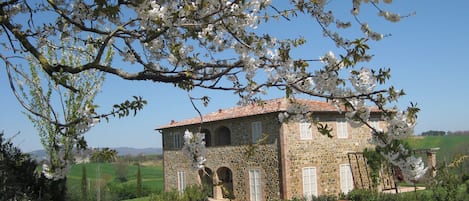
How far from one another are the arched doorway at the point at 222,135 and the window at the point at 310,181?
16.2 feet

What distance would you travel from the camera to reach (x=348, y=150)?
18.7 meters

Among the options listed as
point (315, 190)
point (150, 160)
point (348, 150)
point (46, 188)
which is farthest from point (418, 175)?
point (150, 160)

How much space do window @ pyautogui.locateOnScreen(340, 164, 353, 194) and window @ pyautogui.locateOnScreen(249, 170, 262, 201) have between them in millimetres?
3276

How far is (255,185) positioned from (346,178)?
3.71m

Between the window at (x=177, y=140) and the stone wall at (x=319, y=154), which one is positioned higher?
the window at (x=177, y=140)

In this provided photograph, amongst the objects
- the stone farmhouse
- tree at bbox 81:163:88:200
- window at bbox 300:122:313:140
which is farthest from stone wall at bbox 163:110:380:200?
tree at bbox 81:163:88:200

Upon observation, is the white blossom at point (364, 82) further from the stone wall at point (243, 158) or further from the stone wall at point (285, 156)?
the stone wall at point (285, 156)

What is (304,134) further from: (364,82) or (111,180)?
(111,180)

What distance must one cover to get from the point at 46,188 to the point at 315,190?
13.5 meters

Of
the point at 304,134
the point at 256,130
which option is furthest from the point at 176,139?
the point at 304,134

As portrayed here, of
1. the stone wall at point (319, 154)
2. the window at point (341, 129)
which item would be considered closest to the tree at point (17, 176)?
the stone wall at point (319, 154)

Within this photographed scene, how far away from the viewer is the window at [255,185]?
18.3 metres

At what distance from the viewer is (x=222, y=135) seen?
21.6 m

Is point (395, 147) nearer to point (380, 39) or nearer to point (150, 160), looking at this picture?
point (380, 39)
